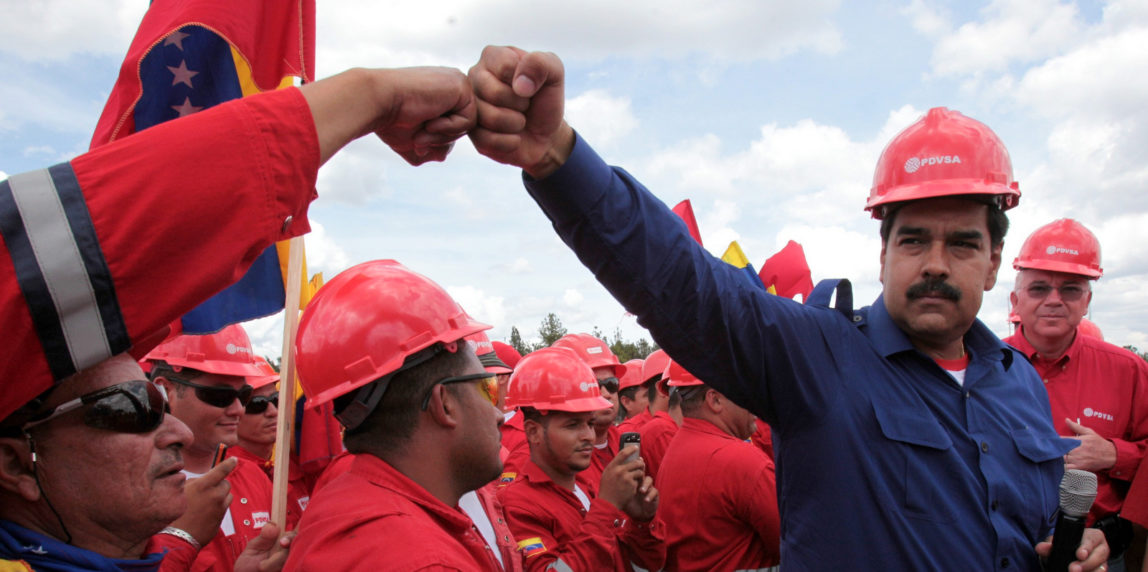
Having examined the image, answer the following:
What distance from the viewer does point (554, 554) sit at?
393 centimetres

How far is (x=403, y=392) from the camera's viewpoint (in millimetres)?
2516

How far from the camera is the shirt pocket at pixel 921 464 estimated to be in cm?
221

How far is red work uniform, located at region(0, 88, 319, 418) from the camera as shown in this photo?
1.25 m

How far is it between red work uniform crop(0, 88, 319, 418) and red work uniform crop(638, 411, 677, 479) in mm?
5966

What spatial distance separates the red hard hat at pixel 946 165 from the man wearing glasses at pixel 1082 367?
3067 mm

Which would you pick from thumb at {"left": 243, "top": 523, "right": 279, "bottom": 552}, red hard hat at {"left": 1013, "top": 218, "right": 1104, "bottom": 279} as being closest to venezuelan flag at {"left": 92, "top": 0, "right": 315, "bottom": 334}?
thumb at {"left": 243, "top": 523, "right": 279, "bottom": 552}

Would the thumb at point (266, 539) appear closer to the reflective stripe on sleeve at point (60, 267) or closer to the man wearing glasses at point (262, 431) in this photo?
the reflective stripe on sleeve at point (60, 267)

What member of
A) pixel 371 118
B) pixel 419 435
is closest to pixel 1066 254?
pixel 419 435

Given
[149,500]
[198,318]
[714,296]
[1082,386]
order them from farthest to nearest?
1. [1082,386]
2. [198,318]
3. [714,296]
4. [149,500]

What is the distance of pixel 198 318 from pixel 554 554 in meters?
2.18

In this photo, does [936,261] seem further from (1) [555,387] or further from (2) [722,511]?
(1) [555,387]

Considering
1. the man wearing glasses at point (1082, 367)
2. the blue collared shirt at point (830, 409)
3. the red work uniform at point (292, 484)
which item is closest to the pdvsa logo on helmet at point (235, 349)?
the red work uniform at point (292, 484)

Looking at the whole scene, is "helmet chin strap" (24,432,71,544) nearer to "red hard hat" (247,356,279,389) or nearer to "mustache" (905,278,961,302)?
"mustache" (905,278,961,302)

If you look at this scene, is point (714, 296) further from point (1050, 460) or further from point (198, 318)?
point (198, 318)
